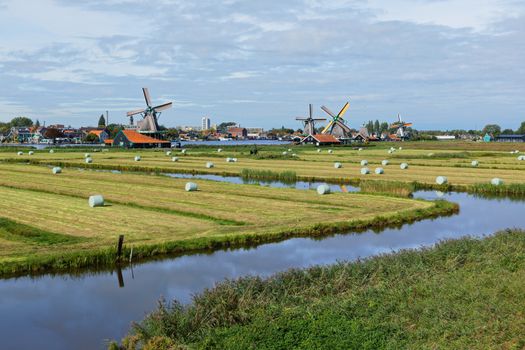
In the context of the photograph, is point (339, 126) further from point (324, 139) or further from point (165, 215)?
point (165, 215)

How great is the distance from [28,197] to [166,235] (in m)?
16.5

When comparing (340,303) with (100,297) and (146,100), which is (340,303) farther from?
(146,100)

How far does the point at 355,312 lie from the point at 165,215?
1834 centimetres

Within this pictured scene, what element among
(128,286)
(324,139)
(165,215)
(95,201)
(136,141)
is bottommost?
(128,286)

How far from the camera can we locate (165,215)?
101ft

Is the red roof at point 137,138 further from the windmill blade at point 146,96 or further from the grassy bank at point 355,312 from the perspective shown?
the grassy bank at point 355,312

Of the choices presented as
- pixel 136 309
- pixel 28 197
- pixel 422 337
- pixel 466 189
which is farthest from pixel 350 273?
pixel 466 189

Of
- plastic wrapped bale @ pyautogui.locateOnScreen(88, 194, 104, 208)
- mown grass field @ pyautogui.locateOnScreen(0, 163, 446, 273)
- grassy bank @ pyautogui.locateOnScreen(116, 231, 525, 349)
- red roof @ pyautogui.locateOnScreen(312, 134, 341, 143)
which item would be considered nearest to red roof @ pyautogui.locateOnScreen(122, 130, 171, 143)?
red roof @ pyautogui.locateOnScreen(312, 134, 341, 143)

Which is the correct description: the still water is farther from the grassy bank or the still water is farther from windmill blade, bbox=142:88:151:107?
windmill blade, bbox=142:88:151:107

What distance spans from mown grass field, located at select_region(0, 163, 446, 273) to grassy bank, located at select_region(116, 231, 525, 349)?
8.52 meters

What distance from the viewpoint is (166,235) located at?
82.4 ft

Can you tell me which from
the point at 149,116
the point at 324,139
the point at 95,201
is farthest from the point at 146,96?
the point at 95,201

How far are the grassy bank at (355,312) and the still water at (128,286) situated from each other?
7.17 feet

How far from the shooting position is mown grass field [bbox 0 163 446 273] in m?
23.4
